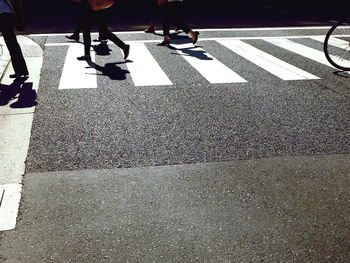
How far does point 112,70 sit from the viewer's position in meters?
7.37

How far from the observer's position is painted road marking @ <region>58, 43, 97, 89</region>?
6.43 m

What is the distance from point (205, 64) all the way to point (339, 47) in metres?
3.56

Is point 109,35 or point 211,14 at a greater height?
point 109,35

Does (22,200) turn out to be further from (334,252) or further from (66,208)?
(334,252)

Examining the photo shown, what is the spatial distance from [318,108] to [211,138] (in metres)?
1.90

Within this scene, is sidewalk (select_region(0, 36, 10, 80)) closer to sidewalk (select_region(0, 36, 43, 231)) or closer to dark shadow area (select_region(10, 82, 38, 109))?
sidewalk (select_region(0, 36, 43, 231))

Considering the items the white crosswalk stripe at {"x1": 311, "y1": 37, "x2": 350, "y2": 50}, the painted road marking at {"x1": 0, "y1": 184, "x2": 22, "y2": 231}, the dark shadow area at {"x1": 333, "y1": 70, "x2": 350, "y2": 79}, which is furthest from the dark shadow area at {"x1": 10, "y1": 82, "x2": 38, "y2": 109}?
the white crosswalk stripe at {"x1": 311, "y1": 37, "x2": 350, "y2": 50}

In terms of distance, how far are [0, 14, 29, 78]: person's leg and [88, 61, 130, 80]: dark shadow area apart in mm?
1309

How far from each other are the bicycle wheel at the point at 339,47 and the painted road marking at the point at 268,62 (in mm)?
751

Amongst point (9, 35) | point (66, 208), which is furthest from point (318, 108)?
point (9, 35)

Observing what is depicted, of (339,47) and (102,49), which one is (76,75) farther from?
(339,47)

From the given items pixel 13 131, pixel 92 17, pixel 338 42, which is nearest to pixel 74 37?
pixel 92 17

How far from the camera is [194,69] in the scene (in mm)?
7512

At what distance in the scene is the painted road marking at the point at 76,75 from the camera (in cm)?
643
